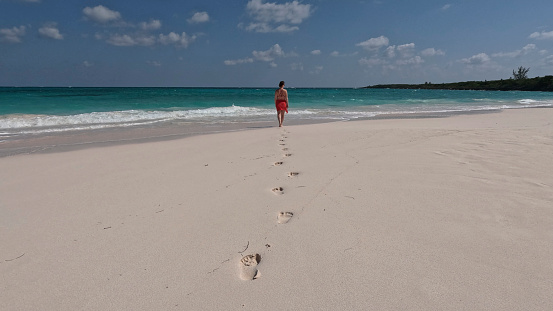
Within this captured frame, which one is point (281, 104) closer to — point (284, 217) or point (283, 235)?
point (284, 217)

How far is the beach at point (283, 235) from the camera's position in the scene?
5.65 feet

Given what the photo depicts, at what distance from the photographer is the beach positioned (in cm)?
172

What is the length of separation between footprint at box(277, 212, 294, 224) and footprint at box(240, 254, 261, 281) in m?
0.56

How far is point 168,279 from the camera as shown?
1.87m

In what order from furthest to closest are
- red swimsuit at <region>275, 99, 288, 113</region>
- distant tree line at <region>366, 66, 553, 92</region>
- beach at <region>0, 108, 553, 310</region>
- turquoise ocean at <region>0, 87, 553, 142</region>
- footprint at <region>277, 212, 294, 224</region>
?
1. distant tree line at <region>366, 66, 553, 92</region>
2. turquoise ocean at <region>0, 87, 553, 142</region>
3. red swimsuit at <region>275, 99, 288, 113</region>
4. footprint at <region>277, 212, 294, 224</region>
5. beach at <region>0, 108, 553, 310</region>

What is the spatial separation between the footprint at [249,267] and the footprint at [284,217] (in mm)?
564

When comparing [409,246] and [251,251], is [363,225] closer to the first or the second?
[409,246]

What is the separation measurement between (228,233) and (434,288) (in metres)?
1.47

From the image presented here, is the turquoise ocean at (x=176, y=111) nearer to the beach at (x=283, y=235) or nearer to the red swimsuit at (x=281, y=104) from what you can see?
Answer: the red swimsuit at (x=281, y=104)

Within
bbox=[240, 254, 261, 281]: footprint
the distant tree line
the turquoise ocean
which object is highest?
the distant tree line

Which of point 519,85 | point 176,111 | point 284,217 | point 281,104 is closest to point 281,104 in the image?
point 281,104

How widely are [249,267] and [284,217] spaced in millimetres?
788

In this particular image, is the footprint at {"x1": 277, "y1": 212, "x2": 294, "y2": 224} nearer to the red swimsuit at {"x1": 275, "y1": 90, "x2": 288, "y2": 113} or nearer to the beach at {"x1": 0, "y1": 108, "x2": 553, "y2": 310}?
the beach at {"x1": 0, "y1": 108, "x2": 553, "y2": 310}

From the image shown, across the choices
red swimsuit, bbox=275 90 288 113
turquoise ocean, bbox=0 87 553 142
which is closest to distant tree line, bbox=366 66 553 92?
turquoise ocean, bbox=0 87 553 142
